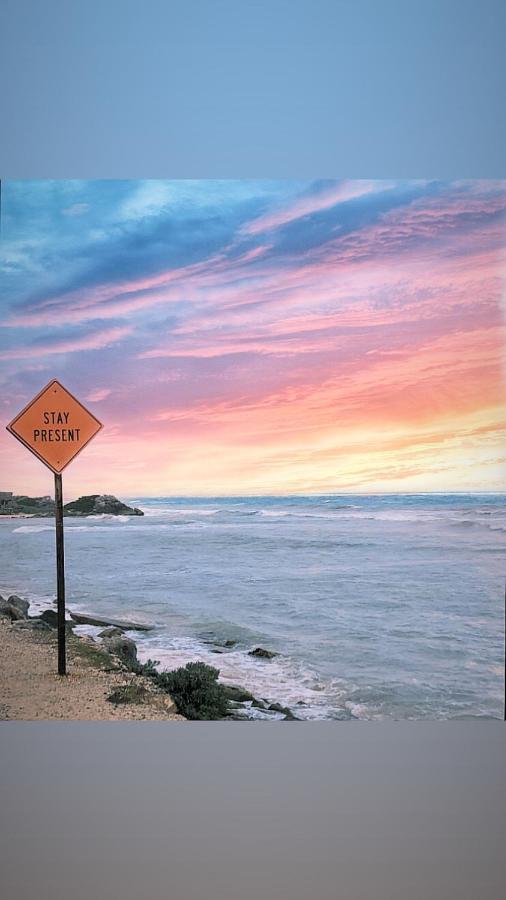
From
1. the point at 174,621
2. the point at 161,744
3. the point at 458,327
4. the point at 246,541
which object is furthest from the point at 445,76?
the point at 161,744

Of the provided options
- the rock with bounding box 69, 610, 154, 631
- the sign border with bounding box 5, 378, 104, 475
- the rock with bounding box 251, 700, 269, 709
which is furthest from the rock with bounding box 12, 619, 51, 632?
the rock with bounding box 251, 700, 269, 709

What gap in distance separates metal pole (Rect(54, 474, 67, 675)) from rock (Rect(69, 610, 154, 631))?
0.72 ft

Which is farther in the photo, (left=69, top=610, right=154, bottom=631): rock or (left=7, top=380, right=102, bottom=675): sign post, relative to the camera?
(left=69, top=610, right=154, bottom=631): rock

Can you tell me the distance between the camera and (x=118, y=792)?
2.89 m

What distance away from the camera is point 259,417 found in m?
4.01

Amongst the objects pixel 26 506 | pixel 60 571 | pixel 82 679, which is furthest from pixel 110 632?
pixel 26 506

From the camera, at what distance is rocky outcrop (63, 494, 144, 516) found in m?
3.94

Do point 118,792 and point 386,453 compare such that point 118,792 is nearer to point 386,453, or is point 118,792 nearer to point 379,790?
point 379,790

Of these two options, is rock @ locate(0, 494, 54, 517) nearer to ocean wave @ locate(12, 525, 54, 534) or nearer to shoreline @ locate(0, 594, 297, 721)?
ocean wave @ locate(12, 525, 54, 534)

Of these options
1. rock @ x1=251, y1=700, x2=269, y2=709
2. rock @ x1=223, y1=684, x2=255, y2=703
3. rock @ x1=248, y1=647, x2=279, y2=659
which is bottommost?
rock @ x1=251, y1=700, x2=269, y2=709

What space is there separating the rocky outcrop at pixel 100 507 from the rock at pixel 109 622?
503mm

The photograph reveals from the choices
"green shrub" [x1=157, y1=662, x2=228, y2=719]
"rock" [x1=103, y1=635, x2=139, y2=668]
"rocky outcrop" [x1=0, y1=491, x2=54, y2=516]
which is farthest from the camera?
"rocky outcrop" [x1=0, y1=491, x2=54, y2=516]

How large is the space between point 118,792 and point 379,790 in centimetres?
96

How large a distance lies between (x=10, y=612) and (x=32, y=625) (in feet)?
0.43
